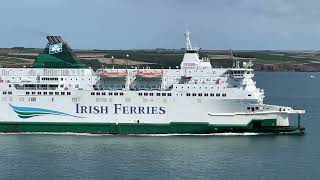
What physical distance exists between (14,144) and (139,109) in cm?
765

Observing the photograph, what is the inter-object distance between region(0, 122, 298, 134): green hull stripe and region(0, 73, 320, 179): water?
0.47 metres

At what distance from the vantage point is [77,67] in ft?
143

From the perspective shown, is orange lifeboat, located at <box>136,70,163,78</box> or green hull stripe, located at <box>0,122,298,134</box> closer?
green hull stripe, located at <box>0,122,298,134</box>

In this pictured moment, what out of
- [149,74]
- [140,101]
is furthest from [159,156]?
[149,74]

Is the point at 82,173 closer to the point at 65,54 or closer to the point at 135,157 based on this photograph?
the point at 135,157

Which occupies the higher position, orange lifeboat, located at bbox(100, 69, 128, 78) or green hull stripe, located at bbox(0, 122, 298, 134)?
orange lifeboat, located at bbox(100, 69, 128, 78)

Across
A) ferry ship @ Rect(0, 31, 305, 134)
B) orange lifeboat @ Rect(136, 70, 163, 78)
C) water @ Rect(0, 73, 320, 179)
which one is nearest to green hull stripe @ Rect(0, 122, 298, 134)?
ferry ship @ Rect(0, 31, 305, 134)

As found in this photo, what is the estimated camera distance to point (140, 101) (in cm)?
4141

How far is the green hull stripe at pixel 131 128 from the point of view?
4103cm

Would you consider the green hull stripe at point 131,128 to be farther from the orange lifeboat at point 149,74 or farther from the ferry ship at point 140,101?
the orange lifeboat at point 149,74

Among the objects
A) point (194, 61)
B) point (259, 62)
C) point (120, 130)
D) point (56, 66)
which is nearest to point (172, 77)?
point (194, 61)

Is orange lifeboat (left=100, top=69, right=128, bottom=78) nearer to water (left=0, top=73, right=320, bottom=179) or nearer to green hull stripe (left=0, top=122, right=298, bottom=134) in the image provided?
green hull stripe (left=0, top=122, right=298, bottom=134)

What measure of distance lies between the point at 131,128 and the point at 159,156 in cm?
668

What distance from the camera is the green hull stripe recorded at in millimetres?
41031
